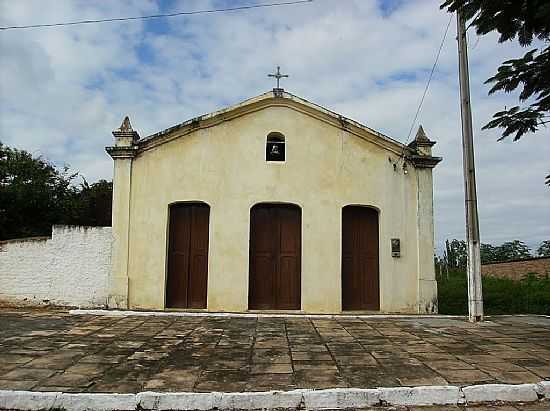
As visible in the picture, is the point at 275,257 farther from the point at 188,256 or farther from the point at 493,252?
the point at 493,252

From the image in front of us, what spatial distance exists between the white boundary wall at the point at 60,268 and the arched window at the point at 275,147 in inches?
158

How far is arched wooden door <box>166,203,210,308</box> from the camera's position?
37.0 feet

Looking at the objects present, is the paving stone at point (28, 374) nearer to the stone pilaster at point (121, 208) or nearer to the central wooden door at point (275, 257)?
the stone pilaster at point (121, 208)

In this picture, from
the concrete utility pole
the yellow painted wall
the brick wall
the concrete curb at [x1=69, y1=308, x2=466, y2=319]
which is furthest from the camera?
the brick wall

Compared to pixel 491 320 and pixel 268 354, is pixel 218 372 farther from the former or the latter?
pixel 491 320

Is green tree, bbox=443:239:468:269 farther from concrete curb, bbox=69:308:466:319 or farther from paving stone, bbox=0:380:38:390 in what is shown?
paving stone, bbox=0:380:38:390

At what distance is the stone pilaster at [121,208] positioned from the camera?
36.0 feet

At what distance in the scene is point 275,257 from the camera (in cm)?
1143

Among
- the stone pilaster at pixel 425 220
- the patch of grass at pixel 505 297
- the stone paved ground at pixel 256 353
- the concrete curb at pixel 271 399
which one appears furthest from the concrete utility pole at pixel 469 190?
the concrete curb at pixel 271 399

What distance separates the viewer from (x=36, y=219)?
13.9 metres

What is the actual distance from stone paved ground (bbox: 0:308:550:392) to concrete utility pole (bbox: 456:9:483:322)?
0.55 metres

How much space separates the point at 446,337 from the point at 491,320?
2803mm

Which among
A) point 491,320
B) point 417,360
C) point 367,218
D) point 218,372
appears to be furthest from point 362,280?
point 218,372

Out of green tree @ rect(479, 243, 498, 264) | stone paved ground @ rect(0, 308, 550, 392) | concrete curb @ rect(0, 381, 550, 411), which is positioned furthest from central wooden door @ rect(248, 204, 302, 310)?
green tree @ rect(479, 243, 498, 264)
